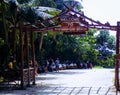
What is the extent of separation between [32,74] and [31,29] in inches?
97.7

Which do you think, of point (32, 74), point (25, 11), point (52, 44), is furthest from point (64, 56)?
point (32, 74)

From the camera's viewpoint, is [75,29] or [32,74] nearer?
[75,29]

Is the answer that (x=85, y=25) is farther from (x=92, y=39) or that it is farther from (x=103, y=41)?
(x=103, y=41)

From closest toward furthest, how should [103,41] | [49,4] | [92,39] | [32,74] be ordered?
[32,74], [49,4], [92,39], [103,41]

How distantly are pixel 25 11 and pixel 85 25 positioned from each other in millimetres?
7444

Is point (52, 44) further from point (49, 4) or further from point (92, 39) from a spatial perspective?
point (92, 39)

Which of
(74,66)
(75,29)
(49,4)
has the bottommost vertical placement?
(74,66)

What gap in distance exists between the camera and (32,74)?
860 inches

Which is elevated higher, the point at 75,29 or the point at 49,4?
the point at 49,4

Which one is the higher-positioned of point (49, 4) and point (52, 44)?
point (49, 4)

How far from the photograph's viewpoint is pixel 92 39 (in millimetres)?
70688

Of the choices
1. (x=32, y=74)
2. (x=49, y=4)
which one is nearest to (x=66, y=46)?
(x=49, y=4)

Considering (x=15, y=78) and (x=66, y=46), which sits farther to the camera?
(x=66, y=46)

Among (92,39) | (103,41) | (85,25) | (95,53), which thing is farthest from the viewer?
(103,41)
